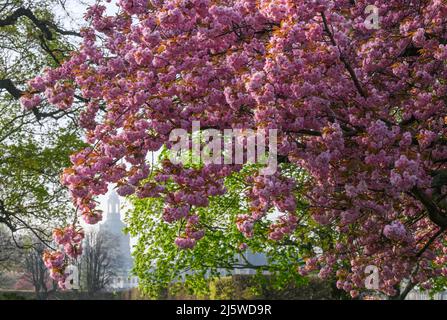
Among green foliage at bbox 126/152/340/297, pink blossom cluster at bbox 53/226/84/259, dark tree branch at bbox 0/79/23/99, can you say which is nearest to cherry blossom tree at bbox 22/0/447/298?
pink blossom cluster at bbox 53/226/84/259

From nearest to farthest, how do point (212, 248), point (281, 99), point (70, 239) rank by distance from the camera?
point (281, 99)
point (70, 239)
point (212, 248)

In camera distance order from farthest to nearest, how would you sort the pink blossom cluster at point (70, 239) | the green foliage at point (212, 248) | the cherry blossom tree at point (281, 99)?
the green foliage at point (212, 248), the pink blossom cluster at point (70, 239), the cherry blossom tree at point (281, 99)

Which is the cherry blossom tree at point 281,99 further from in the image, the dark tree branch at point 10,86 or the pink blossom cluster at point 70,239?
the dark tree branch at point 10,86

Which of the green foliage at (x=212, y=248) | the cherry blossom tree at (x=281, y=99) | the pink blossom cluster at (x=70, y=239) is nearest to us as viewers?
the cherry blossom tree at (x=281, y=99)

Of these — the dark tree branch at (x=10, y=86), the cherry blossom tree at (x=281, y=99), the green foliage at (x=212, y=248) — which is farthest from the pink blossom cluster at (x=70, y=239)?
the dark tree branch at (x=10, y=86)

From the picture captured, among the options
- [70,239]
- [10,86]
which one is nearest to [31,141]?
[10,86]

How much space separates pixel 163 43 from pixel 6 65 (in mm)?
16434

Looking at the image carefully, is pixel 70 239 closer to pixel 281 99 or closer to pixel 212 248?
pixel 281 99

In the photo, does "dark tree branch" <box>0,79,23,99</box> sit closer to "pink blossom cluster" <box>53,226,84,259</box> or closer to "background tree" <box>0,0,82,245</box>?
"background tree" <box>0,0,82,245</box>

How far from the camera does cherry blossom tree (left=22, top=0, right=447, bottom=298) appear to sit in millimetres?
9188

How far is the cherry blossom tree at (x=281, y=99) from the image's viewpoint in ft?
30.1

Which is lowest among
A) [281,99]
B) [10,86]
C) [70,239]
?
[70,239]

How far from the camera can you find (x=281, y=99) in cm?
938

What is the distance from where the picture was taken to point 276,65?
350 inches
